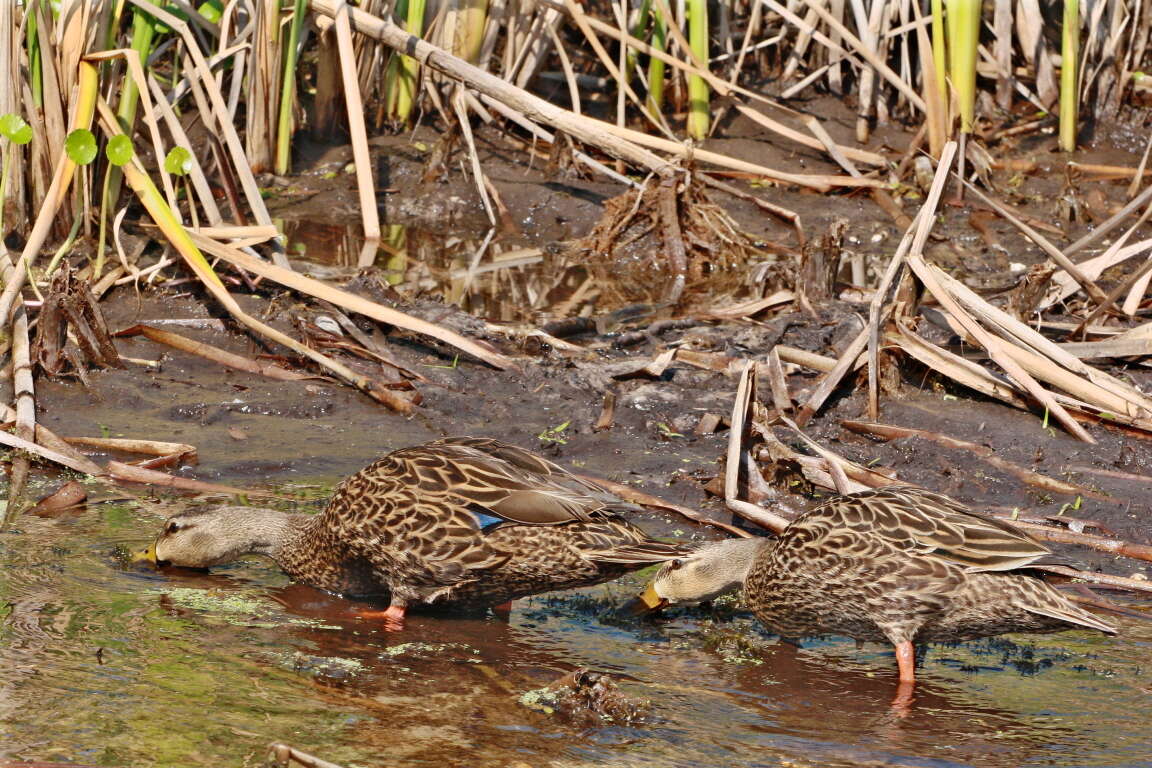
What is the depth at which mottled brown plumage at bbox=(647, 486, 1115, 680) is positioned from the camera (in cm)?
517

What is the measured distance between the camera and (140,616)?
5.31 metres

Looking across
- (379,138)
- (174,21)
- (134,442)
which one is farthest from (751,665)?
(379,138)

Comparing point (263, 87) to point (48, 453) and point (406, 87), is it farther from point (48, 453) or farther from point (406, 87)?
point (48, 453)

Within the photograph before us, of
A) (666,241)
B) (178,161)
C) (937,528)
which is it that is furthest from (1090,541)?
(178,161)

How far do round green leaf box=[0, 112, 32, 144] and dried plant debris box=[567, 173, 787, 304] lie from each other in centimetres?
378

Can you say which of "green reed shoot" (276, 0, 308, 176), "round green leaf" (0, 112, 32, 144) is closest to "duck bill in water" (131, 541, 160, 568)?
"round green leaf" (0, 112, 32, 144)

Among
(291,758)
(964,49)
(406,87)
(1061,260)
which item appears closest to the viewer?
(291,758)

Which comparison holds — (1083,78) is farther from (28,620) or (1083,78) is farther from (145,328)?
(28,620)

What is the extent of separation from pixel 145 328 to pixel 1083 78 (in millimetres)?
8061

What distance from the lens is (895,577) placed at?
5.33 m

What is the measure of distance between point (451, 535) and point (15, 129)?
13.4ft

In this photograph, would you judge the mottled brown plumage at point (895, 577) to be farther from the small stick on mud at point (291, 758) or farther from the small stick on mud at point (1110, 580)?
the small stick on mud at point (291, 758)

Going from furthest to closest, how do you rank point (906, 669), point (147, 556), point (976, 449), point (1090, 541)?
point (976, 449) → point (1090, 541) → point (147, 556) → point (906, 669)

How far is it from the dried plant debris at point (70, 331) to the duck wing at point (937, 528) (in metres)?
3.97
